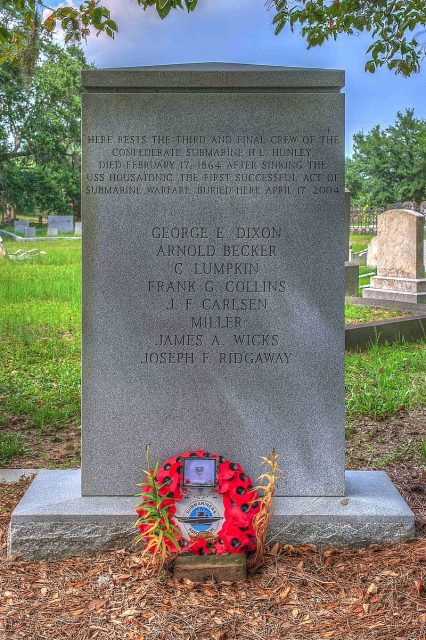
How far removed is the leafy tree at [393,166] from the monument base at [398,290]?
3081 cm

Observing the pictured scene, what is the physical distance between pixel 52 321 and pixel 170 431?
7.69 m

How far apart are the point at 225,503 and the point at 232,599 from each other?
504mm

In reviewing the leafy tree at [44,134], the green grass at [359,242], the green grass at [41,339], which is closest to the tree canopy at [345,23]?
the green grass at [41,339]

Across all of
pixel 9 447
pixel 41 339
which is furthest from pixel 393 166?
pixel 9 447

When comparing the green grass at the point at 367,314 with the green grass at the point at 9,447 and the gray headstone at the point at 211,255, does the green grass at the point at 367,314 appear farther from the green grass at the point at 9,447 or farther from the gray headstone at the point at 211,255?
the gray headstone at the point at 211,255

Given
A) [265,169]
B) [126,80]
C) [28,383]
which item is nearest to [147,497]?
[265,169]

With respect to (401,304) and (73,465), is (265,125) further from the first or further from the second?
(401,304)

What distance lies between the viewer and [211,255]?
391 cm

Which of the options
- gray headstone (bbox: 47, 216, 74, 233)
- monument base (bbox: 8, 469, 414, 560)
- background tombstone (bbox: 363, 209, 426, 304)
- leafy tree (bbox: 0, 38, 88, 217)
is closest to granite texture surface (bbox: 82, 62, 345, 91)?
monument base (bbox: 8, 469, 414, 560)

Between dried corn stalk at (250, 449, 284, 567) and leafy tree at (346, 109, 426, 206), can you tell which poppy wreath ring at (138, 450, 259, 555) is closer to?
dried corn stalk at (250, 449, 284, 567)

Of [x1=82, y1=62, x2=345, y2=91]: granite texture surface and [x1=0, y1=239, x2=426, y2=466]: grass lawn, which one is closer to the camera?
[x1=82, y1=62, x2=345, y2=91]: granite texture surface

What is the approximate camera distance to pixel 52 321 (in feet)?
37.2

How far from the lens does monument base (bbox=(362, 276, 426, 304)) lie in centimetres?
1289

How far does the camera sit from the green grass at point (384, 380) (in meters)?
6.70
